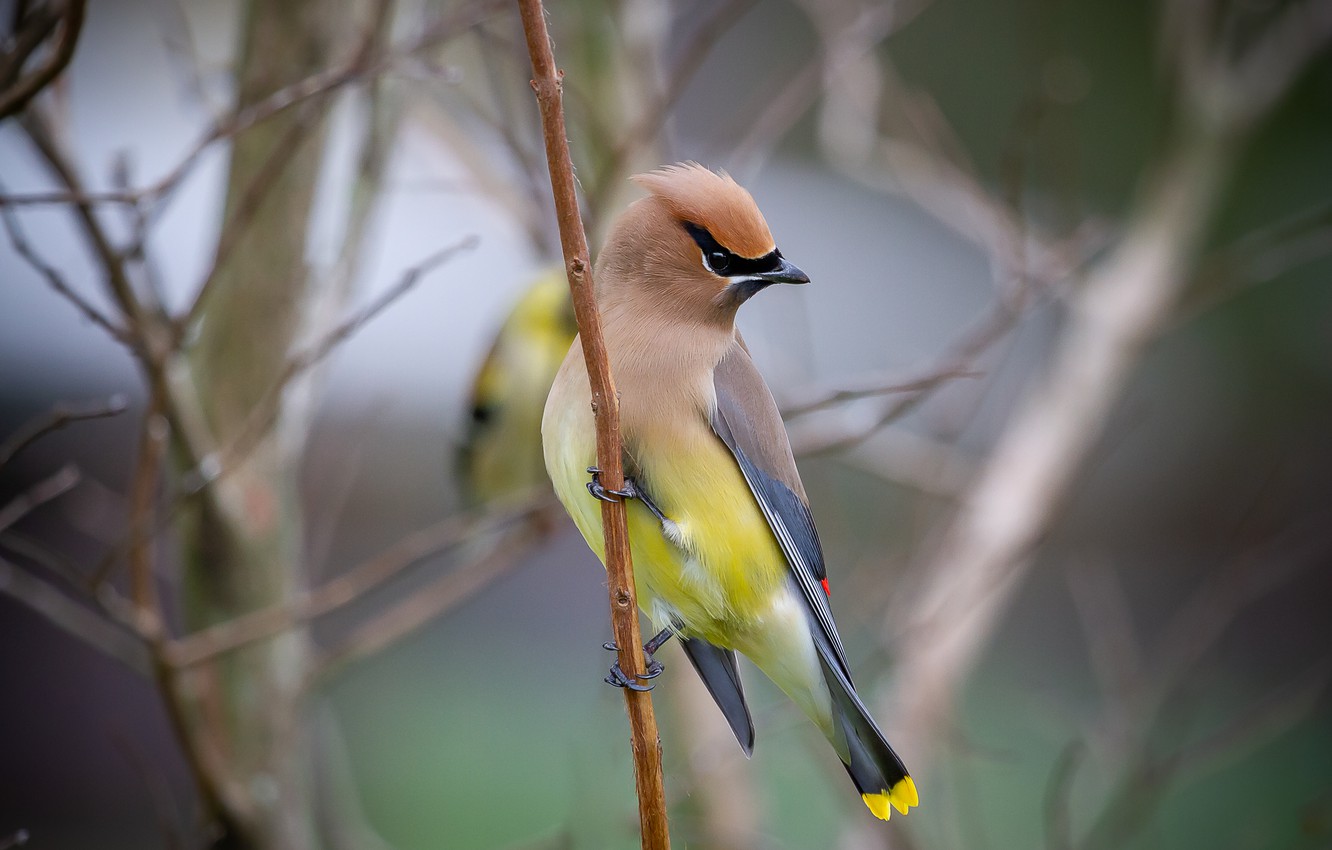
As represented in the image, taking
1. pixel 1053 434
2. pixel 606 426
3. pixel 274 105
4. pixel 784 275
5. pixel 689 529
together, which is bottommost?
pixel 606 426

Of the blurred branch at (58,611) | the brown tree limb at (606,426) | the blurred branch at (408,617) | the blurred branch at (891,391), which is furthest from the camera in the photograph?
the blurred branch at (408,617)

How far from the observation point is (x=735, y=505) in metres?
2.05

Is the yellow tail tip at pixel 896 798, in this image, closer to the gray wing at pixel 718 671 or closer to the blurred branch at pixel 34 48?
the gray wing at pixel 718 671

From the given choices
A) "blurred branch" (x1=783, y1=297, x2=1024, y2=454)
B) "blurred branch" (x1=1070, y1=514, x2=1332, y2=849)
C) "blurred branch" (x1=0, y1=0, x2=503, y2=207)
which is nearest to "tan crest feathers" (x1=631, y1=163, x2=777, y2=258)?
"blurred branch" (x1=0, y1=0, x2=503, y2=207)

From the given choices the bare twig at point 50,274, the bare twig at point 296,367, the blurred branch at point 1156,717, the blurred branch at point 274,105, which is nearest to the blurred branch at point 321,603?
the bare twig at point 296,367

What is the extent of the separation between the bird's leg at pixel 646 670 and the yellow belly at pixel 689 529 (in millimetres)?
34

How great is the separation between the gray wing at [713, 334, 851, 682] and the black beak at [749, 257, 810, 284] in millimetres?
326

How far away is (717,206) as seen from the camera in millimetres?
1756

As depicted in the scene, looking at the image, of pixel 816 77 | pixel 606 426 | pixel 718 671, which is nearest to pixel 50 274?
pixel 606 426

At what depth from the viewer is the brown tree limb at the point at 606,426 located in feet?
4.26

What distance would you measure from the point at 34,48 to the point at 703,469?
44.3 inches

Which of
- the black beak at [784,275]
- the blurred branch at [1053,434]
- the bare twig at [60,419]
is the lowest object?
the bare twig at [60,419]

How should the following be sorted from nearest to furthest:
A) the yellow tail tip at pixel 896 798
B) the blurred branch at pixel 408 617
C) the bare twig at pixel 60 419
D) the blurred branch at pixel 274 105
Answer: the bare twig at pixel 60 419 < the blurred branch at pixel 274 105 < the yellow tail tip at pixel 896 798 < the blurred branch at pixel 408 617

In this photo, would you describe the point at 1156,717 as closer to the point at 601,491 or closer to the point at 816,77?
the point at 816,77
